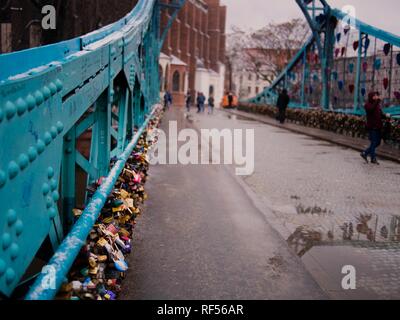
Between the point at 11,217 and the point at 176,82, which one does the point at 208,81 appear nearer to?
the point at 176,82

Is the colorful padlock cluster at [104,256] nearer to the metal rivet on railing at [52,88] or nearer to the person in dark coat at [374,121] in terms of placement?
the metal rivet on railing at [52,88]

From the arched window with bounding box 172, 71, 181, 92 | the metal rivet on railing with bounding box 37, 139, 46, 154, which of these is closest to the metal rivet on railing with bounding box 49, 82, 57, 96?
the metal rivet on railing with bounding box 37, 139, 46, 154

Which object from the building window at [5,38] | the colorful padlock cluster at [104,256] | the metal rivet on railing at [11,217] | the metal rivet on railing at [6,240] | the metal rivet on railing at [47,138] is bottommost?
the colorful padlock cluster at [104,256]

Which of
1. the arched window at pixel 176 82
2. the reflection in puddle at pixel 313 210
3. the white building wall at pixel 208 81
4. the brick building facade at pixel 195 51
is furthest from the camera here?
the white building wall at pixel 208 81

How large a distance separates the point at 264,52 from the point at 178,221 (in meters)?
47.2

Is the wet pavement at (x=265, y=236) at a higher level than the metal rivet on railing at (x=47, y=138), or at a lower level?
lower

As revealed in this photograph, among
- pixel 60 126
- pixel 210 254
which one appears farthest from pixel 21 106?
pixel 210 254

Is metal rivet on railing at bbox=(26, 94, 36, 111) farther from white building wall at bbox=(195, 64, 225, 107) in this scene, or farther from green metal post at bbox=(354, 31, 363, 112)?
white building wall at bbox=(195, 64, 225, 107)

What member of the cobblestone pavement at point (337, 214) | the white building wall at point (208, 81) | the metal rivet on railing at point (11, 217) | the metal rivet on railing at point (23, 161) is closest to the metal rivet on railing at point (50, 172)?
the metal rivet on railing at point (23, 161)

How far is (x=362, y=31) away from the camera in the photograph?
63.3ft

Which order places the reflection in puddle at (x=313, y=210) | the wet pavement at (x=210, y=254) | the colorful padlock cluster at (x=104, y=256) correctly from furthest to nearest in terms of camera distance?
the reflection in puddle at (x=313, y=210), the wet pavement at (x=210, y=254), the colorful padlock cluster at (x=104, y=256)

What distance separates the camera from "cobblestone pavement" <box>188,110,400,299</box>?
Result: 429 cm

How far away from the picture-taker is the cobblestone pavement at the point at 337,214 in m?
4.29

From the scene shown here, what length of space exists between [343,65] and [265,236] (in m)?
18.6
